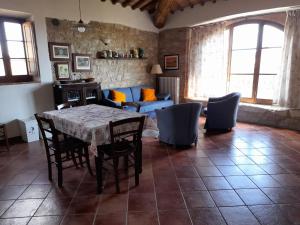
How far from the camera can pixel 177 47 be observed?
6.49 m

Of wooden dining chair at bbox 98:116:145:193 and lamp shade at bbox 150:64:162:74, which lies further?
lamp shade at bbox 150:64:162:74

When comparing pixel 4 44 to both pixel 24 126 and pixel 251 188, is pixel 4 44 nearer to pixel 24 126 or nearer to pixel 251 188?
pixel 24 126

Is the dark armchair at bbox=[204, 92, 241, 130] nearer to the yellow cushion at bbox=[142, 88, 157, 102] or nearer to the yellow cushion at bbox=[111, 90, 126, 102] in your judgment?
the yellow cushion at bbox=[142, 88, 157, 102]

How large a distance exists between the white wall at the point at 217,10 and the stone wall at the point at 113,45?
3.00 feet

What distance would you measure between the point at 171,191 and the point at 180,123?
4.41ft

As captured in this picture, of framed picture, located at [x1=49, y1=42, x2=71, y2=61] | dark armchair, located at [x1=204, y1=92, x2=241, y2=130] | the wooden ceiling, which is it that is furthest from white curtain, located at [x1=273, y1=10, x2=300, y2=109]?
framed picture, located at [x1=49, y1=42, x2=71, y2=61]

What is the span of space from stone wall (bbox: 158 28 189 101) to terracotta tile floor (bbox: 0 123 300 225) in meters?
3.41

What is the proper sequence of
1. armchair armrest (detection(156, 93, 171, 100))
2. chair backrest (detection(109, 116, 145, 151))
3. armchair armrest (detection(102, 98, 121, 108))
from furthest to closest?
1. armchair armrest (detection(156, 93, 171, 100))
2. armchair armrest (detection(102, 98, 121, 108))
3. chair backrest (detection(109, 116, 145, 151))

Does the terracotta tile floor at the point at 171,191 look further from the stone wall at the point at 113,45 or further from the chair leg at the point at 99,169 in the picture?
the stone wall at the point at 113,45

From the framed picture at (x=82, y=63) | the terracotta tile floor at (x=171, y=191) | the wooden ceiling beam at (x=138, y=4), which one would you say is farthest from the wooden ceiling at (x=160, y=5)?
the terracotta tile floor at (x=171, y=191)

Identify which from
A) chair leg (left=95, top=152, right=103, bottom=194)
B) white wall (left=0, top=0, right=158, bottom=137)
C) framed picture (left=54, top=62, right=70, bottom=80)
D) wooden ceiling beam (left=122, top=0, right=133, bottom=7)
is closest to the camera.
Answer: chair leg (left=95, top=152, right=103, bottom=194)

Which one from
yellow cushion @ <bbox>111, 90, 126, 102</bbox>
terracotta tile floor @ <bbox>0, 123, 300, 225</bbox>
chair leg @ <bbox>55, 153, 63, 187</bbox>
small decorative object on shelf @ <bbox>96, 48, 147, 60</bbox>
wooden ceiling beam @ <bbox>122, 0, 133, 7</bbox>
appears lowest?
terracotta tile floor @ <bbox>0, 123, 300, 225</bbox>

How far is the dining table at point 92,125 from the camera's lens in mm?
2227

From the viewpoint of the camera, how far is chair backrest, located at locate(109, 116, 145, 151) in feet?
7.29
